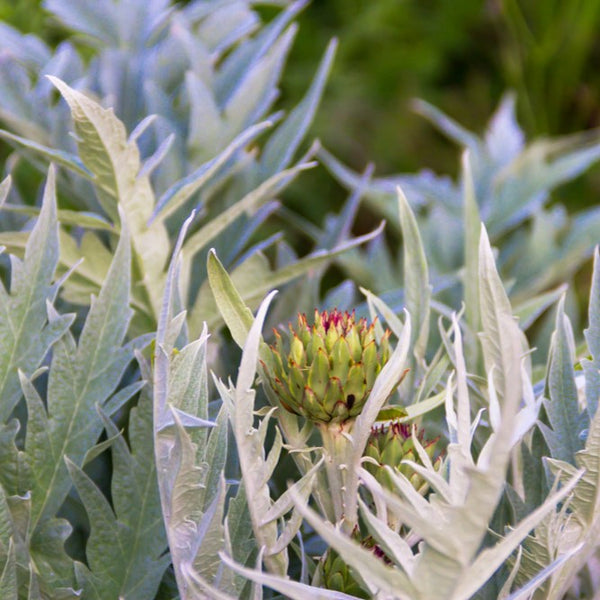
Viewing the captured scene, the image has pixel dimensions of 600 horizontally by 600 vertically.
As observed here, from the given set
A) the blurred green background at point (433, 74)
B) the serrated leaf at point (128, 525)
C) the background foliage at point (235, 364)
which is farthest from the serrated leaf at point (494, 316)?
the blurred green background at point (433, 74)

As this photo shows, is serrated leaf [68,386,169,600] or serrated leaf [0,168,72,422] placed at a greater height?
serrated leaf [0,168,72,422]

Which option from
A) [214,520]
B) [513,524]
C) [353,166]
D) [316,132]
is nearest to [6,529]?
[214,520]

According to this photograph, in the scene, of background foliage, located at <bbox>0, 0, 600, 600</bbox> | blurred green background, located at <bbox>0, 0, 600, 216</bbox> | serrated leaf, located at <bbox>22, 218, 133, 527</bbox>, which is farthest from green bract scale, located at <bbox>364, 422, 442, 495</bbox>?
blurred green background, located at <bbox>0, 0, 600, 216</bbox>

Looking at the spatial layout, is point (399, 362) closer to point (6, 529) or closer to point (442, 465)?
point (442, 465)

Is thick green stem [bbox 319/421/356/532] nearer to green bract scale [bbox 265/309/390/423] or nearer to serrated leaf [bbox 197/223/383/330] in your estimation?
green bract scale [bbox 265/309/390/423]

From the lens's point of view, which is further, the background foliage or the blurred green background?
the blurred green background

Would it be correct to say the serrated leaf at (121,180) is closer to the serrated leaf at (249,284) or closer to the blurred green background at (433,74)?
the serrated leaf at (249,284)
